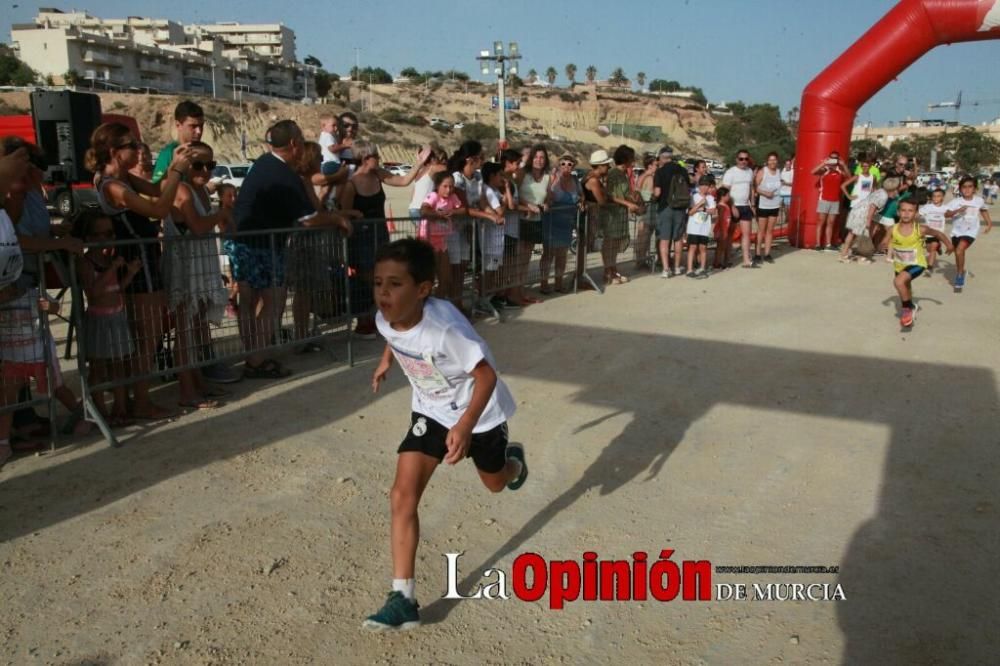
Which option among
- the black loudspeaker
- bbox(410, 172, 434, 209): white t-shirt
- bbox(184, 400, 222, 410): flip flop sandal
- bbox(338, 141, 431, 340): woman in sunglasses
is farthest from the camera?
the black loudspeaker

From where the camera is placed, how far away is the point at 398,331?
2.96 metres

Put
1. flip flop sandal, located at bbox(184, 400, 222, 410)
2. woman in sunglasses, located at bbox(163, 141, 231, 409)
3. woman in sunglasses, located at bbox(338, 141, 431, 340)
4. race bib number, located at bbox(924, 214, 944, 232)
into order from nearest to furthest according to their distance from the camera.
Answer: woman in sunglasses, located at bbox(163, 141, 231, 409), flip flop sandal, located at bbox(184, 400, 222, 410), woman in sunglasses, located at bbox(338, 141, 431, 340), race bib number, located at bbox(924, 214, 944, 232)

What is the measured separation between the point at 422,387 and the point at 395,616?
886 mm

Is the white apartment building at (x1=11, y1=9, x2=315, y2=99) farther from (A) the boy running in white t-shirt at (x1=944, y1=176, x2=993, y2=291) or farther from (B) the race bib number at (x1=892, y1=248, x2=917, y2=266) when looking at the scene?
(B) the race bib number at (x1=892, y1=248, x2=917, y2=266)

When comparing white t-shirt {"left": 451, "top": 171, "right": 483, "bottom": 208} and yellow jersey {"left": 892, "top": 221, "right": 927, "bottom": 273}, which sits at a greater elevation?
white t-shirt {"left": 451, "top": 171, "right": 483, "bottom": 208}

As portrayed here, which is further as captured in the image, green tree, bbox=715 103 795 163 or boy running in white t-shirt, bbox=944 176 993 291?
green tree, bbox=715 103 795 163

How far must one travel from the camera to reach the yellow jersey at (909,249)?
779cm

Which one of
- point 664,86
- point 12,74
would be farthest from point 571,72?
point 12,74

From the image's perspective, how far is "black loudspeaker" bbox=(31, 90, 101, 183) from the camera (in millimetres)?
10211

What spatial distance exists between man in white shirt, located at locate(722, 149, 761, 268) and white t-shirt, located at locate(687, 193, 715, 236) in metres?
1.42

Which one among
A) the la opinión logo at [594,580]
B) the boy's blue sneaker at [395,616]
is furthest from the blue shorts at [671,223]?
the boy's blue sneaker at [395,616]

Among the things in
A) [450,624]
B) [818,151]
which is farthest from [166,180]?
[818,151]

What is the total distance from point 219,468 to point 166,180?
1873mm

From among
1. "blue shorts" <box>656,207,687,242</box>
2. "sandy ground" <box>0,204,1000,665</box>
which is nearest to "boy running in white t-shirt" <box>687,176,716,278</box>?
"blue shorts" <box>656,207,687,242</box>
